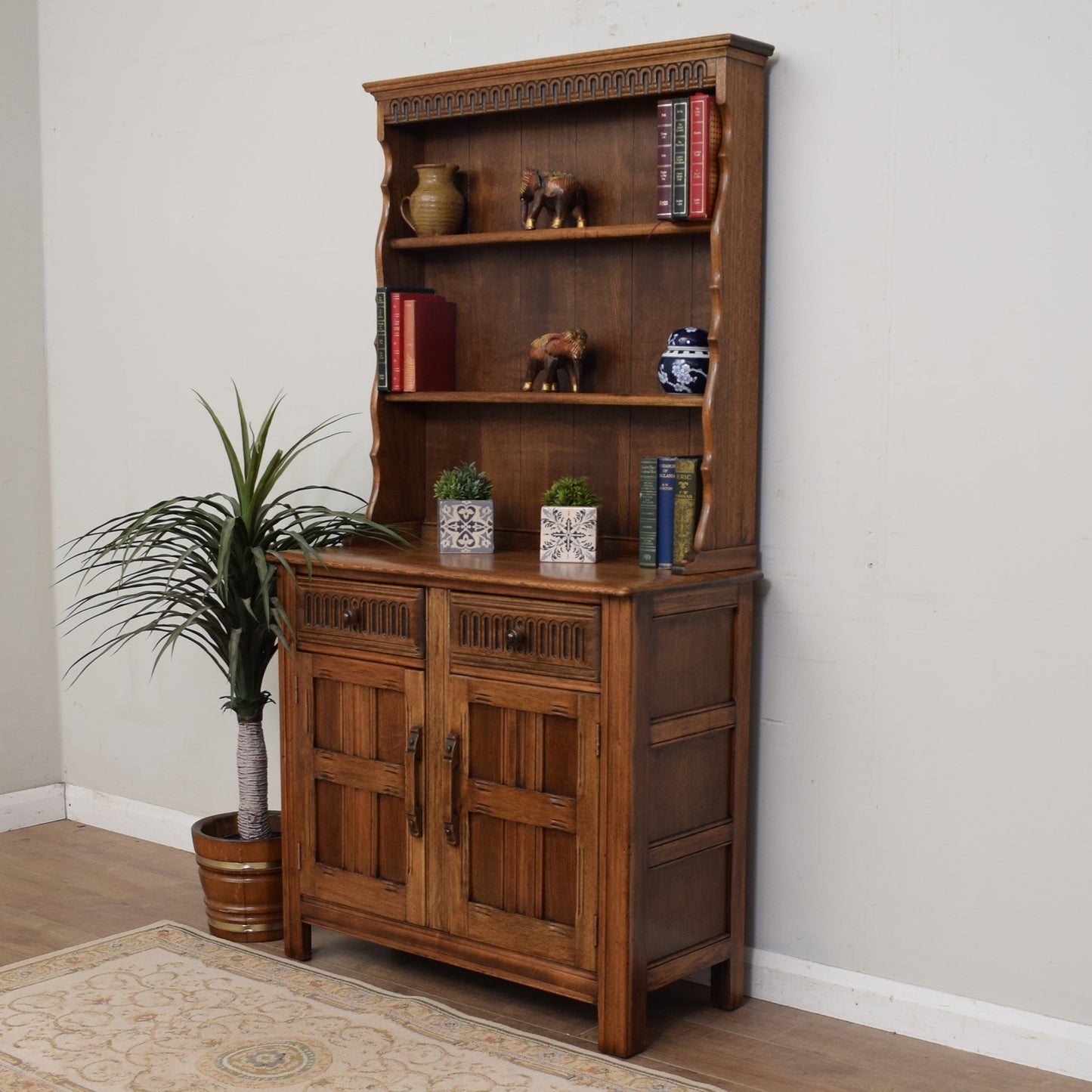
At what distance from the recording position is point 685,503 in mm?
3092

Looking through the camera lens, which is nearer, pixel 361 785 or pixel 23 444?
pixel 361 785

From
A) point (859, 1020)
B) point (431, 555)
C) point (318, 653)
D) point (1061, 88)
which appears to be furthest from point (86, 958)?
point (1061, 88)

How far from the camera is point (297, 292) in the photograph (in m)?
4.10

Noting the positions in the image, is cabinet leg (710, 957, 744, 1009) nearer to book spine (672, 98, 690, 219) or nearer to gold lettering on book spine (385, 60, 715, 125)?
book spine (672, 98, 690, 219)

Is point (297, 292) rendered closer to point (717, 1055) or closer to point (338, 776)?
point (338, 776)

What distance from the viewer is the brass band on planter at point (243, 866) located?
3586 millimetres

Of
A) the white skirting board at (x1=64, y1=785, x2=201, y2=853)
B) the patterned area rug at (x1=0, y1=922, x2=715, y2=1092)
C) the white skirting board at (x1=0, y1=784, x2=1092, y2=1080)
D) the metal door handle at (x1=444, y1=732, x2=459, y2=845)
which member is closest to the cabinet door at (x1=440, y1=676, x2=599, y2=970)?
the metal door handle at (x1=444, y1=732, x2=459, y2=845)

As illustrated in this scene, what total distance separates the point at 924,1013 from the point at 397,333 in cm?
206

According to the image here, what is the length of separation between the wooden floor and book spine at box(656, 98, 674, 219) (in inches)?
71.3

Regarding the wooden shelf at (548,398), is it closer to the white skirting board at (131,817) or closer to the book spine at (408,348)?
the book spine at (408,348)

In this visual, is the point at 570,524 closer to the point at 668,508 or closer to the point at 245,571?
the point at 668,508

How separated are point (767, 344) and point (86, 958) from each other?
225 cm

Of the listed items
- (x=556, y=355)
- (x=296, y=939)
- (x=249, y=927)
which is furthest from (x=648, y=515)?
(x=249, y=927)

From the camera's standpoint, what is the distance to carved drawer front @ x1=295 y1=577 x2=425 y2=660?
10.5ft
